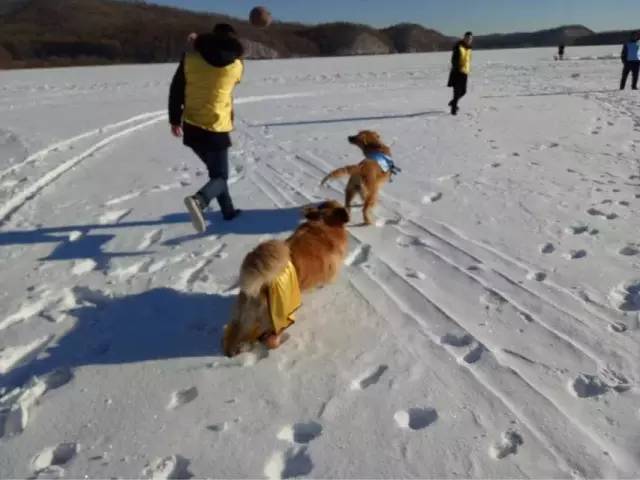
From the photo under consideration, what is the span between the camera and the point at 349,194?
5039 mm

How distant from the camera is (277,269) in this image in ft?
9.11

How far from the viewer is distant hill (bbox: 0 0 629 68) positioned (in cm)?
4844

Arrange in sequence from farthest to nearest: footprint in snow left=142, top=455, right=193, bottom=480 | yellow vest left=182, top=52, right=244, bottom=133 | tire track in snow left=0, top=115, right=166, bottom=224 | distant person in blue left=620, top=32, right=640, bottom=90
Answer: distant person in blue left=620, top=32, right=640, bottom=90, tire track in snow left=0, top=115, right=166, bottom=224, yellow vest left=182, top=52, right=244, bottom=133, footprint in snow left=142, top=455, right=193, bottom=480

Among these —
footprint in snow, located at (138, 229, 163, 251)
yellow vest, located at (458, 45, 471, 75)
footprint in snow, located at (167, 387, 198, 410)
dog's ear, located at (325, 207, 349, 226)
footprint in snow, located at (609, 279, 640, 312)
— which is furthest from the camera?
yellow vest, located at (458, 45, 471, 75)

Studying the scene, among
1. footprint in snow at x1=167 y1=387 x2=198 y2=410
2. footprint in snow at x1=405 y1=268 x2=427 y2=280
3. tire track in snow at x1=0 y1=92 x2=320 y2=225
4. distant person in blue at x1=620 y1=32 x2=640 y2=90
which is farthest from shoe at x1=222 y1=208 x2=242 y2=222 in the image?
distant person in blue at x1=620 y1=32 x2=640 y2=90

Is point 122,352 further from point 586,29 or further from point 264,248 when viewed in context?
point 586,29

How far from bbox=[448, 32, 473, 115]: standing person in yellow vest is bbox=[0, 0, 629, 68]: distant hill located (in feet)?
105

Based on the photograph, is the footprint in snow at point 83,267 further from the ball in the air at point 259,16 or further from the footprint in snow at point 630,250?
the footprint in snow at point 630,250

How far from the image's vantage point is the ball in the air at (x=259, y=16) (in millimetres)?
5543

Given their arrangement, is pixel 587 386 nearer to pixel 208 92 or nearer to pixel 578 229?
pixel 578 229

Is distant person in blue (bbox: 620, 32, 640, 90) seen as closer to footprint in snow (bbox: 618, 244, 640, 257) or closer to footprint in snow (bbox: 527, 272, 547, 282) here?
footprint in snow (bbox: 618, 244, 640, 257)

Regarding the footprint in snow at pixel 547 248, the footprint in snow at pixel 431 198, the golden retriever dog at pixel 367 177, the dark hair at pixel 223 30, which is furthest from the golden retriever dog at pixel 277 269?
the footprint in snow at pixel 431 198

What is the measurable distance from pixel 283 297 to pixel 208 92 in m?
2.31

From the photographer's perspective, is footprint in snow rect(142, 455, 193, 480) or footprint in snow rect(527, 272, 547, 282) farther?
footprint in snow rect(527, 272, 547, 282)
